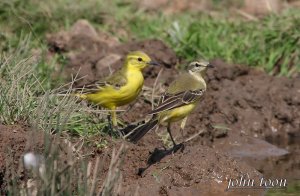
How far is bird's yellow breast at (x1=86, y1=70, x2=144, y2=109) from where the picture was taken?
1089 centimetres

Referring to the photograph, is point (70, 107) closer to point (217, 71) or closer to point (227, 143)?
point (227, 143)

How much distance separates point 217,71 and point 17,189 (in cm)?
649

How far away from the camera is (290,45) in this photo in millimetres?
13789

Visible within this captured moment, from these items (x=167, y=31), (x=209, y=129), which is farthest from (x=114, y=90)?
(x=167, y=31)

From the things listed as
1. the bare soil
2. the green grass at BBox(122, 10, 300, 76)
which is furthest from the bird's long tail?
the green grass at BBox(122, 10, 300, 76)

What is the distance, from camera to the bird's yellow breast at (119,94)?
10.9 m

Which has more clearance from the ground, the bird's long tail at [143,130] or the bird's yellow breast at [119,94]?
the bird's long tail at [143,130]

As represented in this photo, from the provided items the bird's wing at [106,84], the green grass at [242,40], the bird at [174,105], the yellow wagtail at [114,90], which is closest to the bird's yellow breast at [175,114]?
the bird at [174,105]

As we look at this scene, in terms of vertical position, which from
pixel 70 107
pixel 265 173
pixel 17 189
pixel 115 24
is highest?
pixel 17 189

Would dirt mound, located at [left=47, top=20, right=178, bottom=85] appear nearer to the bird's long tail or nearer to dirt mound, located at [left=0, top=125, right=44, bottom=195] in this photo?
the bird's long tail

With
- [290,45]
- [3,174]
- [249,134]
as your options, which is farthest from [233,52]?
[3,174]

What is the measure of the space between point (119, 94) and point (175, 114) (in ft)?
3.31

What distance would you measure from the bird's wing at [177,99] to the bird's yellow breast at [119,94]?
0.66 meters

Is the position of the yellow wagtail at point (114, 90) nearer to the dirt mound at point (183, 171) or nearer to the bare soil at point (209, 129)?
the bare soil at point (209, 129)
